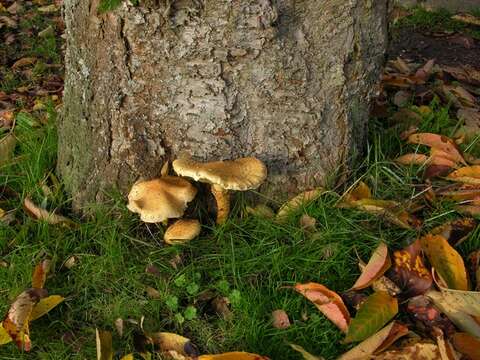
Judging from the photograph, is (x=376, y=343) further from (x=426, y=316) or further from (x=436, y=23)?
(x=436, y=23)

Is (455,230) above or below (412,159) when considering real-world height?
below

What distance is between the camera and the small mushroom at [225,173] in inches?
78.3

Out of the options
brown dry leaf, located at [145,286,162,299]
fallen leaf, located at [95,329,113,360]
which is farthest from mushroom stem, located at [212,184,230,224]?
fallen leaf, located at [95,329,113,360]

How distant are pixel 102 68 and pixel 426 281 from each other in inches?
60.0

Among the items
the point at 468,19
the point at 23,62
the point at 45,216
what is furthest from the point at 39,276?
the point at 468,19

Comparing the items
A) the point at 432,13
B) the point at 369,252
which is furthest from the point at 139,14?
the point at 432,13

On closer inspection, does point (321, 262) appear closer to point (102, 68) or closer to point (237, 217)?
point (237, 217)

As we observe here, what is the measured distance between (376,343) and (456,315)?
0.32 m

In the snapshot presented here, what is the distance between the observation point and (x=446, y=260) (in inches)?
80.9

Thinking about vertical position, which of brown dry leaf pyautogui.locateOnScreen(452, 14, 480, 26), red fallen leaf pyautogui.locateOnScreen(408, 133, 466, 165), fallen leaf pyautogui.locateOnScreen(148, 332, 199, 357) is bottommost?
fallen leaf pyautogui.locateOnScreen(148, 332, 199, 357)

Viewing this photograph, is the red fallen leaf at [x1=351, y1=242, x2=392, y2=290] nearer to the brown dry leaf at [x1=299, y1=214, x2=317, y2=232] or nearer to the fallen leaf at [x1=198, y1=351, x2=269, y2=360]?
the brown dry leaf at [x1=299, y1=214, x2=317, y2=232]

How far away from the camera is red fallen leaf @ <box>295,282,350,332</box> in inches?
75.9

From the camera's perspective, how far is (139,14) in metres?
2.10

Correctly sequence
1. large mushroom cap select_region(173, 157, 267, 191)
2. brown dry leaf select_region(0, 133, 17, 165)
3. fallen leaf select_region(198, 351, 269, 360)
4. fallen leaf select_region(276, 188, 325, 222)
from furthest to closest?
brown dry leaf select_region(0, 133, 17, 165) → fallen leaf select_region(276, 188, 325, 222) → large mushroom cap select_region(173, 157, 267, 191) → fallen leaf select_region(198, 351, 269, 360)
